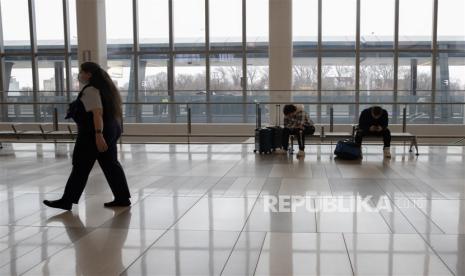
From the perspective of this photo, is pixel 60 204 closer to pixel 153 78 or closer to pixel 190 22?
pixel 153 78

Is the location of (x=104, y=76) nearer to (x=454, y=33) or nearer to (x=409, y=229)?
(x=409, y=229)

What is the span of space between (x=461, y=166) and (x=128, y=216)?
19.1 feet

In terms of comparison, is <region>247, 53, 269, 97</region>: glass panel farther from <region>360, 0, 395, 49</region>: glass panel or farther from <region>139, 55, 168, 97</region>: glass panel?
<region>360, 0, 395, 49</region>: glass panel

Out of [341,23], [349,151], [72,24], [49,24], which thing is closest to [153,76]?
[72,24]

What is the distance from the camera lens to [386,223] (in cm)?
446

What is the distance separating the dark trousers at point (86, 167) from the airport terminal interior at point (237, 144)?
22 millimetres

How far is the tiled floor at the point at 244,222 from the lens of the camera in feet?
11.3

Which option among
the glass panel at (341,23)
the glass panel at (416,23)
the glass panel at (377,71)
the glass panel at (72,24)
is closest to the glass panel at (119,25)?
the glass panel at (72,24)

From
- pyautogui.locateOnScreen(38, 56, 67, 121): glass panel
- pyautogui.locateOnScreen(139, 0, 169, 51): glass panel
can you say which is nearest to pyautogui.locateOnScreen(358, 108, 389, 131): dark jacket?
pyautogui.locateOnScreen(139, 0, 169, 51): glass panel

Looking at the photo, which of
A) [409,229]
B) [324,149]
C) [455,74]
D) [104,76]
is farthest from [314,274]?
[455,74]

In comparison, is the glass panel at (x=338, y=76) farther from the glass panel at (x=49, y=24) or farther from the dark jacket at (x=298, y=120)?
the glass panel at (x=49, y=24)

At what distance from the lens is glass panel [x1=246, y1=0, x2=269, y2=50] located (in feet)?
56.9

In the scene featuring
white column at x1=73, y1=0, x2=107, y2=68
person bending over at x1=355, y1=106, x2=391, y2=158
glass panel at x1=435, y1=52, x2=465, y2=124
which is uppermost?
white column at x1=73, y1=0, x2=107, y2=68

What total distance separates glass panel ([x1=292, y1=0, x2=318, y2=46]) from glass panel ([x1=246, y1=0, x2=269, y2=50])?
102 cm
